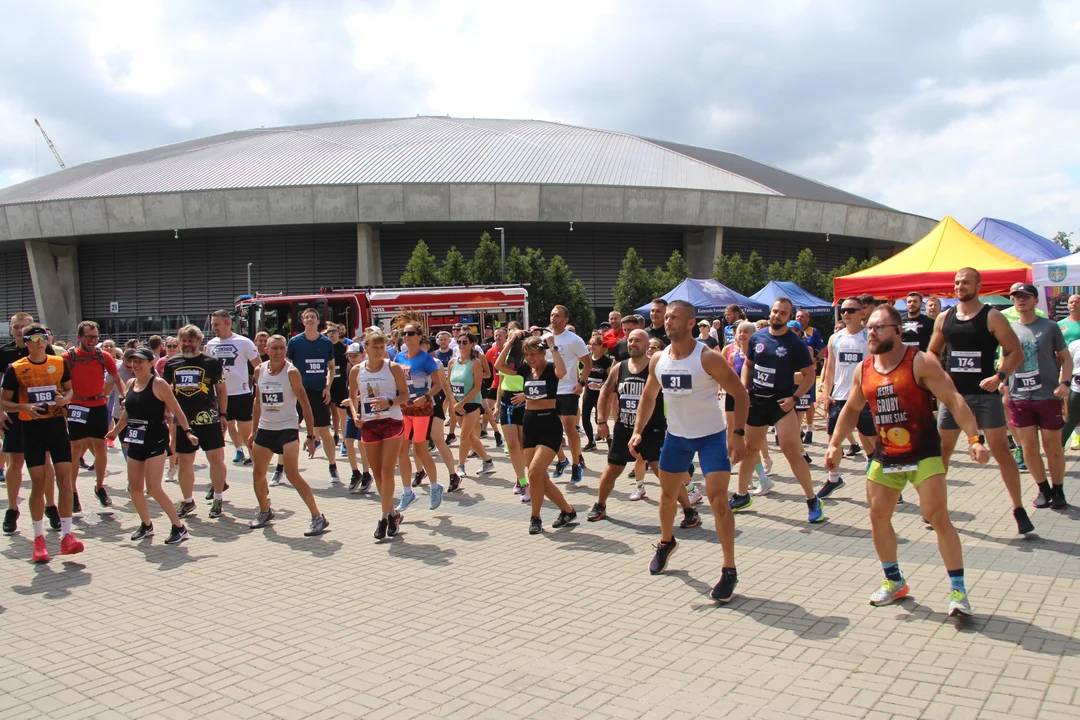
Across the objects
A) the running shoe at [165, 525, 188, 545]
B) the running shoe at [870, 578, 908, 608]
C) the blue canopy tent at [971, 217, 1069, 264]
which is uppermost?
the blue canopy tent at [971, 217, 1069, 264]

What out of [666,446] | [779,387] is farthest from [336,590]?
[779,387]

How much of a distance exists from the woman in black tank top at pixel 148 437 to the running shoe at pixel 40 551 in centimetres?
74

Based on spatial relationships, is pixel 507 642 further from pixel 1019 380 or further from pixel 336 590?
pixel 1019 380

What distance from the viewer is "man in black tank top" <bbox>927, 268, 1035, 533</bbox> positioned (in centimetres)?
602

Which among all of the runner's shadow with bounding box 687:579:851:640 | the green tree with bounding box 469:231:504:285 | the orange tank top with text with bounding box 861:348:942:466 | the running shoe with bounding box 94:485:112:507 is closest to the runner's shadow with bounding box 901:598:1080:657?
the runner's shadow with bounding box 687:579:851:640

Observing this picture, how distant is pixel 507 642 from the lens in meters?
4.45

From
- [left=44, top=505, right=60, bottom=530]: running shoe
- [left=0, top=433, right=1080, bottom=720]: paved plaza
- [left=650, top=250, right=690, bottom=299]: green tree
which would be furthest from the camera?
[left=650, top=250, right=690, bottom=299]: green tree

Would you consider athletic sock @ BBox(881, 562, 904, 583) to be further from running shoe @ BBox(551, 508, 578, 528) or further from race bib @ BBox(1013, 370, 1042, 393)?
running shoe @ BBox(551, 508, 578, 528)

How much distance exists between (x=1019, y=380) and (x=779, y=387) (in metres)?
1.96

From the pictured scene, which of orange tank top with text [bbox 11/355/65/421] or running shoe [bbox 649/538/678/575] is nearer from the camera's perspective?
running shoe [bbox 649/538/678/575]

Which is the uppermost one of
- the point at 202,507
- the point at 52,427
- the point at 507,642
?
the point at 52,427

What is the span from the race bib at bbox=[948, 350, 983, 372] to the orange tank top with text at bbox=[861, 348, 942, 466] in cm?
207

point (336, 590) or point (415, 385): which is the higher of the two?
point (415, 385)

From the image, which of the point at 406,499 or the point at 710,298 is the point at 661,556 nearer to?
the point at 406,499
